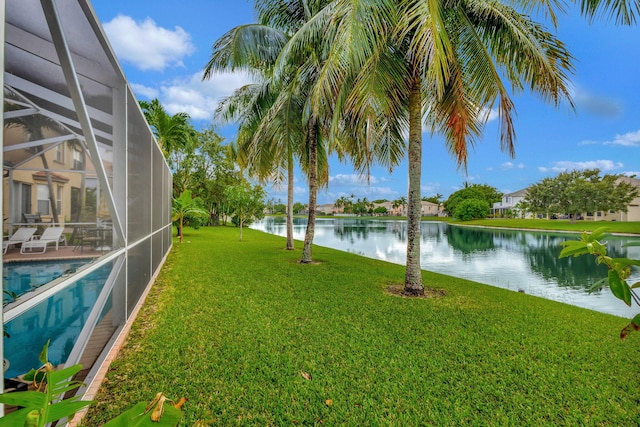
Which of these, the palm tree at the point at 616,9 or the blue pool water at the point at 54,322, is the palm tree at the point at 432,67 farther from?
the blue pool water at the point at 54,322

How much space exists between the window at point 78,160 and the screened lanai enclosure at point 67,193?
7 cm

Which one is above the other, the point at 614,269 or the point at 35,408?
the point at 614,269

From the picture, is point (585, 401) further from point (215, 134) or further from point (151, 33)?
point (215, 134)

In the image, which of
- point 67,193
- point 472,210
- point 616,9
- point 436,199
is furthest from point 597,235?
point 436,199

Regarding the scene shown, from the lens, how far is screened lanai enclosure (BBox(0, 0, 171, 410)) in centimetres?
227

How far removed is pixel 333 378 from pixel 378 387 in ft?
1.37

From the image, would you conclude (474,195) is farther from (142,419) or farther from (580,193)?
(142,419)

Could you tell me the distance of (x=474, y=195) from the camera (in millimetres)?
65812

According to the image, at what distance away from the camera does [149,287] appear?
20.1ft

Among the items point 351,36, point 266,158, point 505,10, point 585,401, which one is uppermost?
point 505,10

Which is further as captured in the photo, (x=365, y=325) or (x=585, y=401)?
(x=365, y=325)

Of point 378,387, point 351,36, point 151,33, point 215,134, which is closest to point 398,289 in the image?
point 378,387

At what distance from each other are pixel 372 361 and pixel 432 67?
13.3 ft

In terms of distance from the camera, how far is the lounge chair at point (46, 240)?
4035 millimetres
